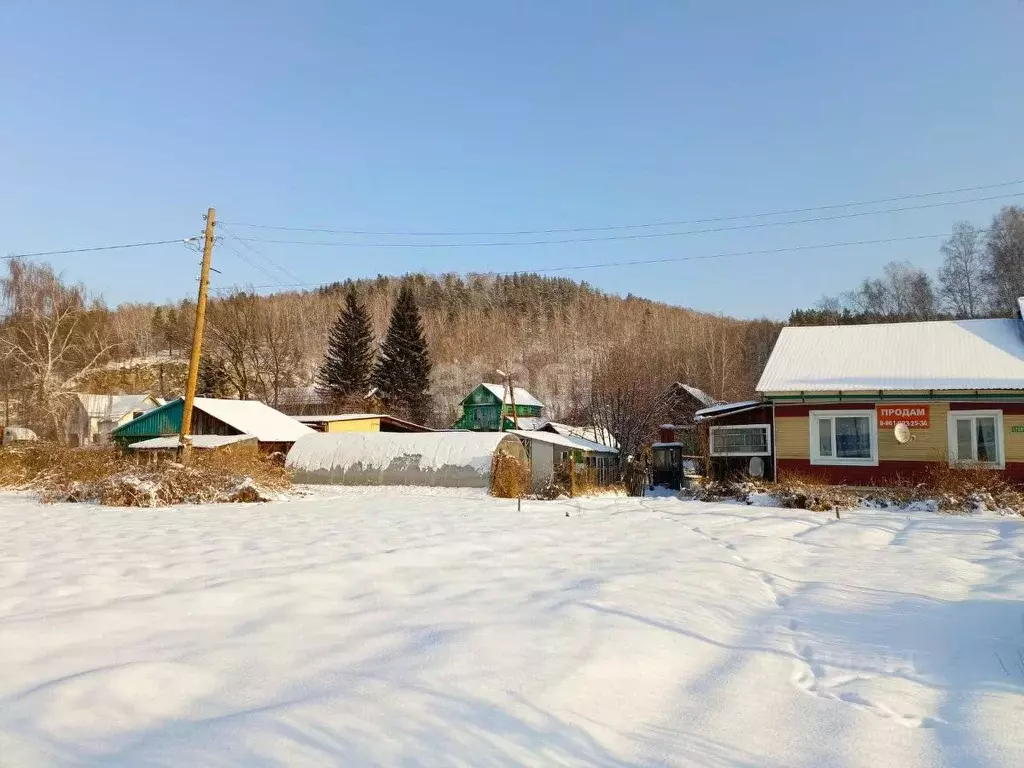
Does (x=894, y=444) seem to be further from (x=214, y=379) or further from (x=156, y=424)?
(x=214, y=379)

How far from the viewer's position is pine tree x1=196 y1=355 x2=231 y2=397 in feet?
170

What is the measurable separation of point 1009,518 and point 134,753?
1709 centimetres

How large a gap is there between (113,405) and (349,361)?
1089 inches

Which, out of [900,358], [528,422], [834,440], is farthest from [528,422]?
[834,440]

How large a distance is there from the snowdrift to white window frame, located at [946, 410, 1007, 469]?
12.5 metres

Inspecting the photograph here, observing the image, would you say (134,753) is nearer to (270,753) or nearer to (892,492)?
(270,753)

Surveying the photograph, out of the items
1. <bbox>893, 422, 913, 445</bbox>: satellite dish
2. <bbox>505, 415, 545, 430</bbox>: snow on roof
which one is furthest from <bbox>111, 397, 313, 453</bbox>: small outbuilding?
<bbox>505, 415, 545, 430</bbox>: snow on roof

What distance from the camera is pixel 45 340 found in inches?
1650

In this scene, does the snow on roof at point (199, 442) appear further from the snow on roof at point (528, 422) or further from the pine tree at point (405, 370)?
the snow on roof at point (528, 422)

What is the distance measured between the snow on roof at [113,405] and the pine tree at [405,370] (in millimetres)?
24764

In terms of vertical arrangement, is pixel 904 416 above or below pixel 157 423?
above

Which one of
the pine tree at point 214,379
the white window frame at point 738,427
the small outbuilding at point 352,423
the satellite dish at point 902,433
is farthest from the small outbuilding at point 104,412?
the satellite dish at point 902,433

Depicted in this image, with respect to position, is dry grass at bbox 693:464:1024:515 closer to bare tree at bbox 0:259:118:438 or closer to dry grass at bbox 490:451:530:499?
dry grass at bbox 490:451:530:499

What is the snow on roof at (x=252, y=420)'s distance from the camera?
2991 cm
